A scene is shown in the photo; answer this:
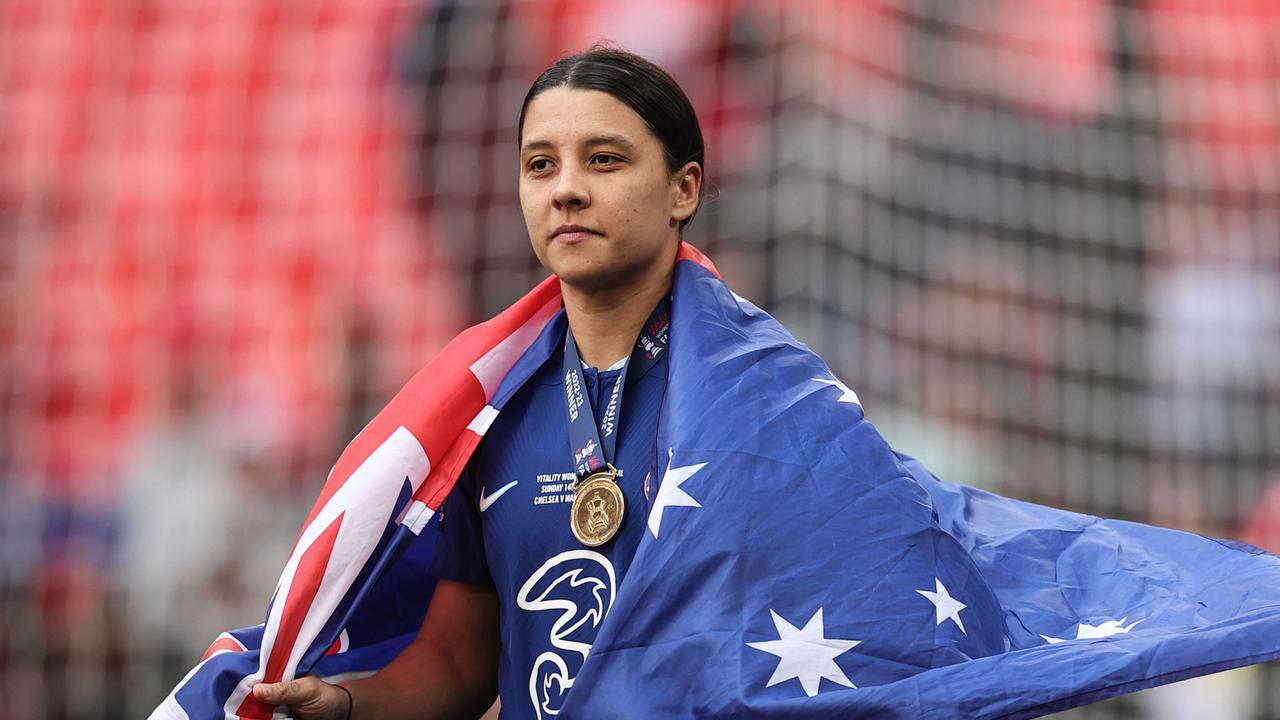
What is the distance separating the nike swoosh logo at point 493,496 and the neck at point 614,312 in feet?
0.67

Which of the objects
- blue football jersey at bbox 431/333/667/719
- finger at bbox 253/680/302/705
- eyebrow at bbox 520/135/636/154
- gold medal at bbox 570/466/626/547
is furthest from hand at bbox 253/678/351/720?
eyebrow at bbox 520/135/636/154

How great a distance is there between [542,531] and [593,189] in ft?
1.52

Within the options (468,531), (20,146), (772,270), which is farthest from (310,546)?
(20,146)

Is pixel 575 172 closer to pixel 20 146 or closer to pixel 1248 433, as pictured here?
pixel 1248 433

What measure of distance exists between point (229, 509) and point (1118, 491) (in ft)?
10.3

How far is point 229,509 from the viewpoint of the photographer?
552cm

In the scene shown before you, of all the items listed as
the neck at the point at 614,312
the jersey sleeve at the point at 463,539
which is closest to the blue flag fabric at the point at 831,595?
the neck at the point at 614,312

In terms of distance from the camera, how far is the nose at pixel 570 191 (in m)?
2.01

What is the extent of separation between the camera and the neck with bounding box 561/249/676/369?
83.7 inches

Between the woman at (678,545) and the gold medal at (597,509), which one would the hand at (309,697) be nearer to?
the woman at (678,545)

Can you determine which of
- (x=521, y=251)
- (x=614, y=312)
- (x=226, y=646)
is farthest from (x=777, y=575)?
(x=521, y=251)

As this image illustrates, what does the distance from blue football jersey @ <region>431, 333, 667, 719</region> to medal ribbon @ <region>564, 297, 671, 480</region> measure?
15mm

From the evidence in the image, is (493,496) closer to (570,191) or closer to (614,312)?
(614,312)

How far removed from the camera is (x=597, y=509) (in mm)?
1999
